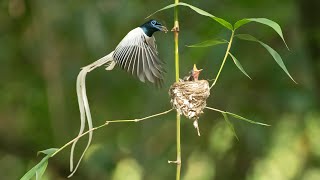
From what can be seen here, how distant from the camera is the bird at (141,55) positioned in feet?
3.05

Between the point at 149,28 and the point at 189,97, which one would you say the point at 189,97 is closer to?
the point at 189,97

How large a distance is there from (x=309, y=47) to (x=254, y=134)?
0.32 meters

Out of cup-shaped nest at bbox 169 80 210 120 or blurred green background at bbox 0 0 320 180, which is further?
blurred green background at bbox 0 0 320 180

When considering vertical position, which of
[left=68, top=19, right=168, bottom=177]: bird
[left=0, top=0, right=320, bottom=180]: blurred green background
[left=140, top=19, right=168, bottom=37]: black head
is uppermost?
[left=140, top=19, right=168, bottom=37]: black head

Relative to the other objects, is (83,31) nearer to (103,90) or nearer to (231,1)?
(103,90)

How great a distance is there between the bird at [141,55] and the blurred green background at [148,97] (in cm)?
121

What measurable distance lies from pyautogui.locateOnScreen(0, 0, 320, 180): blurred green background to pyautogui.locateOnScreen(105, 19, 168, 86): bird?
1214 millimetres

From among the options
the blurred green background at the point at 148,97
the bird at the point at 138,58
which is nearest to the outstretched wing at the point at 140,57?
the bird at the point at 138,58

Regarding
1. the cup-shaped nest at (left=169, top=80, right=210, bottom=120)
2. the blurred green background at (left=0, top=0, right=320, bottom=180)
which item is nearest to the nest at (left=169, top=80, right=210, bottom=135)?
the cup-shaped nest at (left=169, top=80, right=210, bottom=120)

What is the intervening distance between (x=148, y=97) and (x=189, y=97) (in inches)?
51.9

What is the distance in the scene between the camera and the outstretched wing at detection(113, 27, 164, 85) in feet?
3.04

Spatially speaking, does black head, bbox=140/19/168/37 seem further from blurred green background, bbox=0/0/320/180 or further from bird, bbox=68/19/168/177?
blurred green background, bbox=0/0/320/180

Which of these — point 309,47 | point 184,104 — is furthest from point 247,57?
point 184,104

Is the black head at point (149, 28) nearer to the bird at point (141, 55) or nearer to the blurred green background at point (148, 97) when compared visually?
the bird at point (141, 55)
